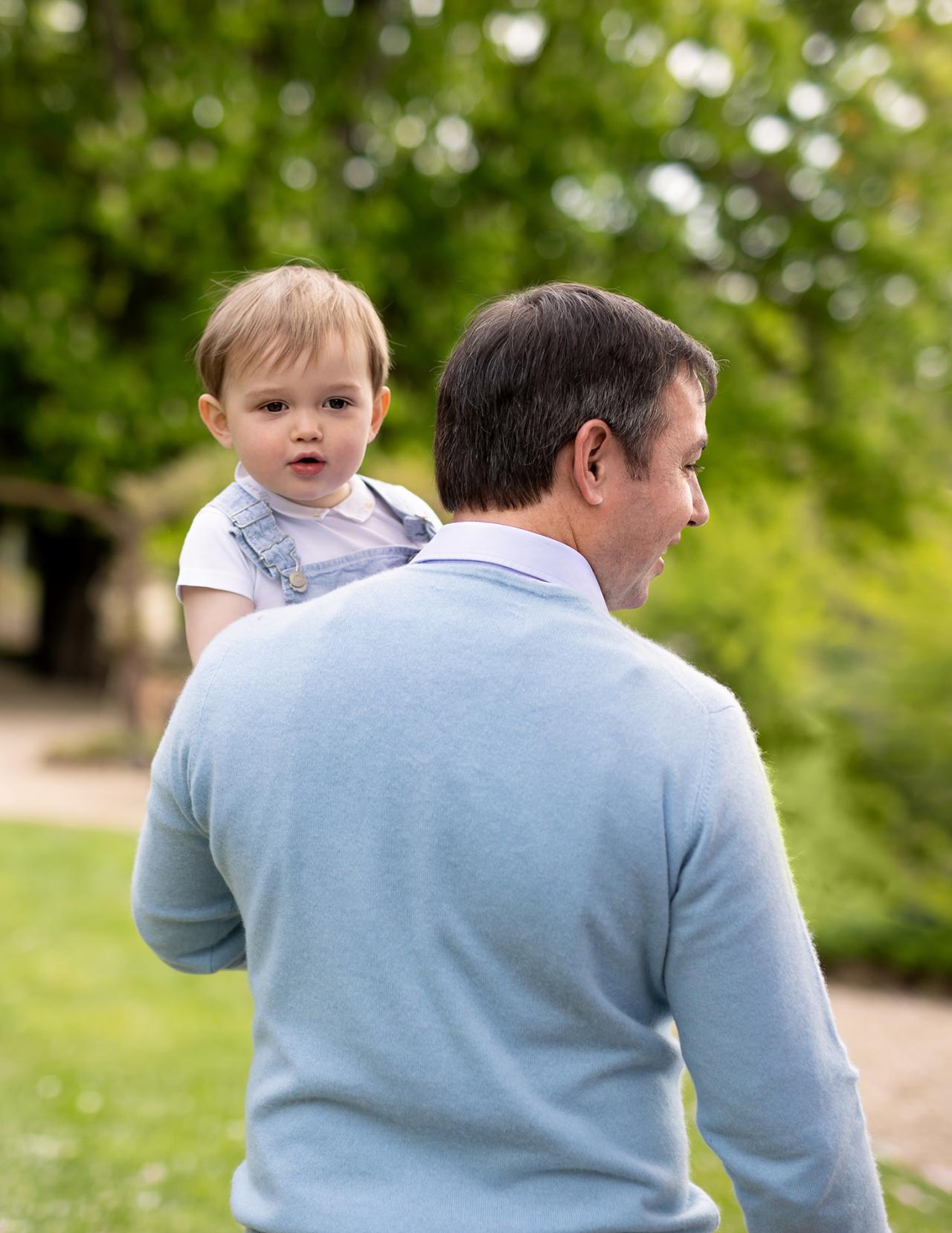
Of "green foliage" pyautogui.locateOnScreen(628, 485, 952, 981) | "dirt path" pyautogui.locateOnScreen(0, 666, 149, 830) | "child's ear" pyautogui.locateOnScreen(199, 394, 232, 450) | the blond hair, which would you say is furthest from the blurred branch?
the blond hair

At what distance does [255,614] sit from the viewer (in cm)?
151

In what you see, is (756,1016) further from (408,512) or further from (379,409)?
(379,409)

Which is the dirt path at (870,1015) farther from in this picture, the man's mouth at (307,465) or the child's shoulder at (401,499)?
the man's mouth at (307,465)

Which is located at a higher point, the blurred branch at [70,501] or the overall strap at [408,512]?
the overall strap at [408,512]

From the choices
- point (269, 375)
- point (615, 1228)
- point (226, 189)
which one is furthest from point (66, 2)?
point (615, 1228)

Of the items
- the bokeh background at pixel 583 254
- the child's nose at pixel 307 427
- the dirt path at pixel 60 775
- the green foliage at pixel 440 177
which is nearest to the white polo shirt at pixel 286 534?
the child's nose at pixel 307 427

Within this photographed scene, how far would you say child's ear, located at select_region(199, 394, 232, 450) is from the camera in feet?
6.23

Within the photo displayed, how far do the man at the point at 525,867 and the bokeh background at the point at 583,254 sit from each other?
7.65 meters

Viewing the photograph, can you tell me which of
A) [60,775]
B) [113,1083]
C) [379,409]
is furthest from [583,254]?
[379,409]

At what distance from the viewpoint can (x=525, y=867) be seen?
126 cm

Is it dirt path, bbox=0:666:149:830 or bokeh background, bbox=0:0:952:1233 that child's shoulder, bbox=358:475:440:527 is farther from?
dirt path, bbox=0:666:149:830

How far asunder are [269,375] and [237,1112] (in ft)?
12.8

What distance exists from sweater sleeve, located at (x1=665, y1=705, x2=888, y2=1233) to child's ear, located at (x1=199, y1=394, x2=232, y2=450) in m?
0.95

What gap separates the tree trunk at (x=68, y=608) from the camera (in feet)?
64.6
